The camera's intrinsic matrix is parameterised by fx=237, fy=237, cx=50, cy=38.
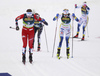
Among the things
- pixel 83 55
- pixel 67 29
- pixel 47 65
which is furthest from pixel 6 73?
pixel 83 55

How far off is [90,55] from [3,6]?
28784mm

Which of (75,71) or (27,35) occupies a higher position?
(27,35)

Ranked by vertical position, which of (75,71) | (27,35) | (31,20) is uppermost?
(31,20)

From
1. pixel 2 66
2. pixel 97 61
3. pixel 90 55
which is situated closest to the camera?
pixel 2 66

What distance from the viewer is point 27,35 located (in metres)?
8.82

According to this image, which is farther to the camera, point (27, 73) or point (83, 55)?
point (83, 55)

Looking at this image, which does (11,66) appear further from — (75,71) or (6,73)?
(75,71)

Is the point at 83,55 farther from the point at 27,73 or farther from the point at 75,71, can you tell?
the point at 27,73

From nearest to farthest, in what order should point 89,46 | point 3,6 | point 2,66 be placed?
point 2,66
point 89,46
point 3,6

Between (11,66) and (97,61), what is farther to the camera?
(97,61)

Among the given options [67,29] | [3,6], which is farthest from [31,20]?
[3,6]

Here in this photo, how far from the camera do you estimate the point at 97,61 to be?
367 inches

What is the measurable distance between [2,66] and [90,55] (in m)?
4.15

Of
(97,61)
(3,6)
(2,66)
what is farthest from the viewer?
(3,6)
